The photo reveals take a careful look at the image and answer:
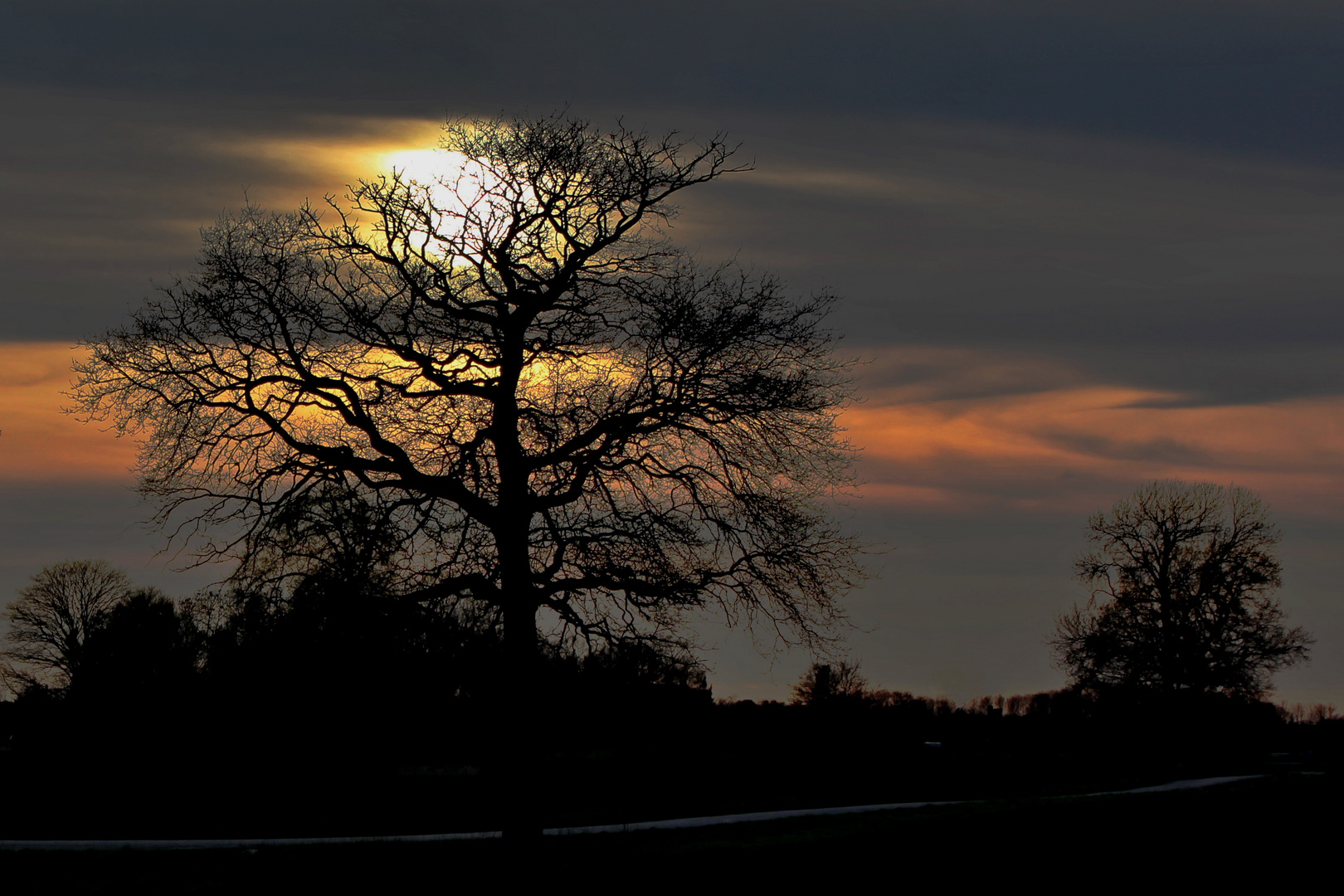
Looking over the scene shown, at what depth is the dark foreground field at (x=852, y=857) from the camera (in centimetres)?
1678

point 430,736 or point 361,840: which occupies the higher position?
point 430,736

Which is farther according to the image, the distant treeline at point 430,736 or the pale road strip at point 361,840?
the pale road strip at point 361,840

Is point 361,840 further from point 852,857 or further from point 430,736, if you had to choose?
point 430,736

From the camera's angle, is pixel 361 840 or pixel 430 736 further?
pixel 430 736

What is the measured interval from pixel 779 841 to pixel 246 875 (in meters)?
8.78

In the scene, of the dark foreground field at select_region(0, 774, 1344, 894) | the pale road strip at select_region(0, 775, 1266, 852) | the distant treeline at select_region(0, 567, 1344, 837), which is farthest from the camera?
the pale road strip at select_region(0, 775, 1266, 852)

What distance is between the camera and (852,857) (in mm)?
18312

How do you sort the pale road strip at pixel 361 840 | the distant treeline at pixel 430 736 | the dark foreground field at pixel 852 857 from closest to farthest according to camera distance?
the dark foreground field at pixel 852 857
the distant treeline at pixel 430 736
the pale road strip at pixel 361 840

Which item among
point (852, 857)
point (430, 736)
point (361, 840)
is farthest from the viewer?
point (430, 736)

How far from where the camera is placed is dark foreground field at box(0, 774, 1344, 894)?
16781 mm

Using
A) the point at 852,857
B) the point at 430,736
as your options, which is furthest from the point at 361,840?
the point at 430,736

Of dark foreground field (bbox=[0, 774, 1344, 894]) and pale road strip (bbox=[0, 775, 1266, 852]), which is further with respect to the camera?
pale road strip (bbox=[0, 775, 1266, 852])

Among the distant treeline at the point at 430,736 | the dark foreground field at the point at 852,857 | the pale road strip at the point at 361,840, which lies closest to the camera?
the dark foreground field at the point at 852,857

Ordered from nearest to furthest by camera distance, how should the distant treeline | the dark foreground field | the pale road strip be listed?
the dark foreground field
the distant treeline
the pale road strip
